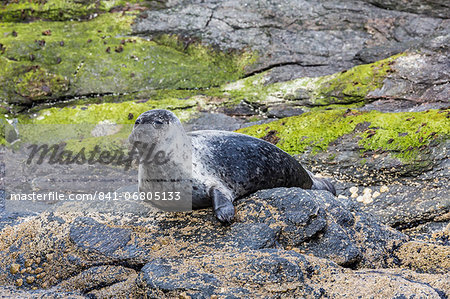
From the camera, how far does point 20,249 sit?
4.29 metres

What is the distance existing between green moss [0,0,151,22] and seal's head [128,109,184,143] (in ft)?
48.0

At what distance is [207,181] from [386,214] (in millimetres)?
3575

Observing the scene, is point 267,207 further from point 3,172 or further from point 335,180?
point 3,172

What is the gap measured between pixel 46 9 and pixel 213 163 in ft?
50.8

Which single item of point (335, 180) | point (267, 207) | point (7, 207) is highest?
point (267, 207)

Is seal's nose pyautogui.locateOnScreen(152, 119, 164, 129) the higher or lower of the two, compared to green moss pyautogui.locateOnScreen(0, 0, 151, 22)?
higher

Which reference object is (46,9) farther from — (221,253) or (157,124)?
(221,253)

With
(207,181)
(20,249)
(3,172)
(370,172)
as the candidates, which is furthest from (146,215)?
(3,172)

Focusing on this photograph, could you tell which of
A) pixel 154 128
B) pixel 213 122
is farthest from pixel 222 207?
pixel 213 122

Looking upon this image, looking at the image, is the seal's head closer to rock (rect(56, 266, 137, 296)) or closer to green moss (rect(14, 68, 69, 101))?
rock (rect(56, 266, 137, 296))

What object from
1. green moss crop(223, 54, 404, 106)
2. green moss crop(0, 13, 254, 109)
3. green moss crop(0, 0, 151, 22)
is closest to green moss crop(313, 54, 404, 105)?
green moss crop(223, 54, 404, 106)

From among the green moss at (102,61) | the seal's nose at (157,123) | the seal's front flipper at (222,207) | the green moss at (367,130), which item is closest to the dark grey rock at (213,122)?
the green moss at (367,130)

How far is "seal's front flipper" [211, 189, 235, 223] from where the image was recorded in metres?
4.33

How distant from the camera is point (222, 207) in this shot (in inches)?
174
